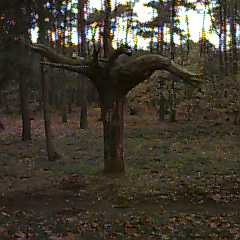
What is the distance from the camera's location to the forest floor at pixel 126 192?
356 inches

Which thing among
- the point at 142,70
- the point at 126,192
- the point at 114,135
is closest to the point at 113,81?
the point at 142,70

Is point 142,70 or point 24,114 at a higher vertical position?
point 142,70

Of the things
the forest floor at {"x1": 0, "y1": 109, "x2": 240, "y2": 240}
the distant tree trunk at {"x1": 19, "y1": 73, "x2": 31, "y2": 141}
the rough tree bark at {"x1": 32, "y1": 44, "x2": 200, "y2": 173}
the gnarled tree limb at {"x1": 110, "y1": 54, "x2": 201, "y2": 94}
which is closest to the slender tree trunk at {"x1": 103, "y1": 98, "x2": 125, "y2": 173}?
the rough tree bark at {"x1": 32, "y1": 44, "x2": 200, "y2": 173}

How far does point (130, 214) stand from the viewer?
10.2 meters

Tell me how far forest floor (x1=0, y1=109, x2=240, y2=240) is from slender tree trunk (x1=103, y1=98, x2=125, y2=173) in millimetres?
470

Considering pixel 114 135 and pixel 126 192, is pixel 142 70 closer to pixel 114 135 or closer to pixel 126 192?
pixel 114 135

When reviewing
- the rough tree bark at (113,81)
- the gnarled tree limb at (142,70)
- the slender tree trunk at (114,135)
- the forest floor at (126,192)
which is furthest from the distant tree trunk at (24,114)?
the gnarled tree limb at (142,70)

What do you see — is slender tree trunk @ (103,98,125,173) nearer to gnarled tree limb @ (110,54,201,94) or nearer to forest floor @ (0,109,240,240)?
forest floor @ (0,109,240,240)

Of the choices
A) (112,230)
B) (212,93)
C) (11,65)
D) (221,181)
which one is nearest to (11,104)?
(212,93)

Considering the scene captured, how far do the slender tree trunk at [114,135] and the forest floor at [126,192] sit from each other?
1.54 ft

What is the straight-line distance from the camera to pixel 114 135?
48.0ft

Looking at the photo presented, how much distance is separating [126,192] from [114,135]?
2711mm

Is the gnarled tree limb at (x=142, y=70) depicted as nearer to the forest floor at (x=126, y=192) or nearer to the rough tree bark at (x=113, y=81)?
the rough tree bark at (x=113, y=81)

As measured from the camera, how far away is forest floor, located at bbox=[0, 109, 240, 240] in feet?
29.6
